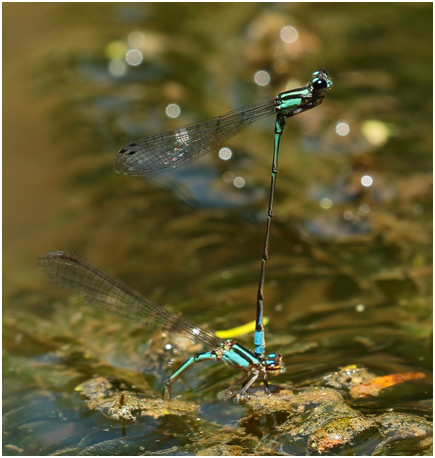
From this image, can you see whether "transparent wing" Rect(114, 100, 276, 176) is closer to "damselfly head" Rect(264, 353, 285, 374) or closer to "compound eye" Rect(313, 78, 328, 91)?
"compound eye" Rect(313, 78, 328, 91)

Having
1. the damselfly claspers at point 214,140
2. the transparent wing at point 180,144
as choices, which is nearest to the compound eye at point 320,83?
the damselfly claspers at point 214,140

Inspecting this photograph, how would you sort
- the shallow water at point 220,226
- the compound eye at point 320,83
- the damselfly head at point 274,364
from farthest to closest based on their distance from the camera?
the damselfly head at point 274,364, the shallow water at point 220,226, the compound eye at point 320,83

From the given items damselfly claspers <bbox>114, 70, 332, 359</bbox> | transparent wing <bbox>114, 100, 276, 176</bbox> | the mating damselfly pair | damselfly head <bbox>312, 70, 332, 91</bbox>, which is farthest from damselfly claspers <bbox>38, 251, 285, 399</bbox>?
damselfly head <bbox>312, 70, 332, 91</bbox>

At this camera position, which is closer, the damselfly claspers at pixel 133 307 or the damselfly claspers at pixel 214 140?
the damselfly claspers at pixel 214 140

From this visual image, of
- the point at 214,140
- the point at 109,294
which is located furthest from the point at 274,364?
the point at 214,140

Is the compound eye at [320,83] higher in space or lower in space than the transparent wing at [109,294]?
higher

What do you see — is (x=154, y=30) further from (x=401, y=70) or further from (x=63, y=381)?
(x=63, y=381)

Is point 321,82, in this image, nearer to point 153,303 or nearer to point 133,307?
point 153,303

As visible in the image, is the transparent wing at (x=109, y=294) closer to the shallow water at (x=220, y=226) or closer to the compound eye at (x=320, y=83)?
the shallow water at (x=220, y=226)
